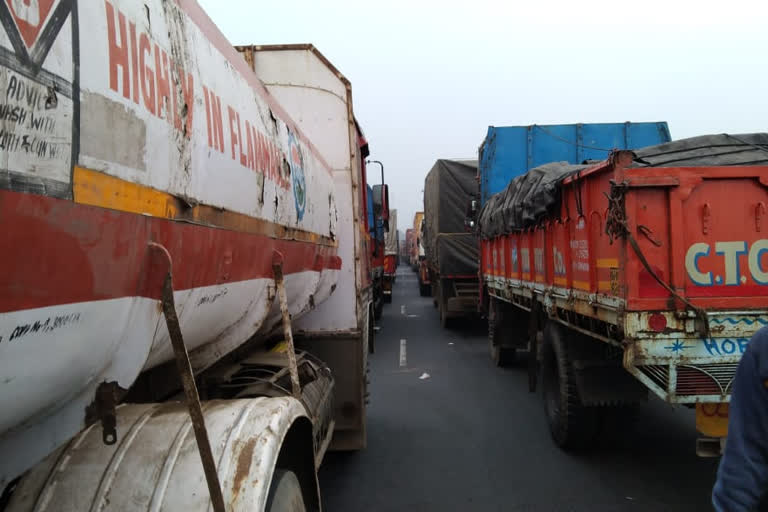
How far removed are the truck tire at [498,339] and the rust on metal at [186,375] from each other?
736 centimetres

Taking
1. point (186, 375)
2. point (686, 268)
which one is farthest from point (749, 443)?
point (686, 268)

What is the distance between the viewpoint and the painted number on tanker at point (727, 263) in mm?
3703

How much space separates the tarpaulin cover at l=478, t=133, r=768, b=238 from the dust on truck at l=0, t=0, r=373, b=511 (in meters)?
2.67

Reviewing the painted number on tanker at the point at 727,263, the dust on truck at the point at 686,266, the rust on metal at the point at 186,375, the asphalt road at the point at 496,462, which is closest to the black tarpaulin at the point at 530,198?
the dust on truck at the point at 686,266

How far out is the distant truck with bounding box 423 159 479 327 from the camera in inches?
514

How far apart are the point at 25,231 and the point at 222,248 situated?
3.21 ft

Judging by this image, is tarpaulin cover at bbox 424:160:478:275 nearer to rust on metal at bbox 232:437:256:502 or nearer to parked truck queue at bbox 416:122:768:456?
parked truck queue at bbox 416:122:768:456

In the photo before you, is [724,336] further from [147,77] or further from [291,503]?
[147,77]

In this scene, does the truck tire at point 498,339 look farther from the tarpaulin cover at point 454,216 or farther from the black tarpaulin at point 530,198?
the tarpaulin cover at point 454,216

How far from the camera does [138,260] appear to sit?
Answer: 1.42m

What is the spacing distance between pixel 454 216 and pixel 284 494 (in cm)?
1214

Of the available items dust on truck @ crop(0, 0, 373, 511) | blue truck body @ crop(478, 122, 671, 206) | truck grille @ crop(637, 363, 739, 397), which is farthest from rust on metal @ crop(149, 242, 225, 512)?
blue truck body @ crop(478, 122, 671, 206)

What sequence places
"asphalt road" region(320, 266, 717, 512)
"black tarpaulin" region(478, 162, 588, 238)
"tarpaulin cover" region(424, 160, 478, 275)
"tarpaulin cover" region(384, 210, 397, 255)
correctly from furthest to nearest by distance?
1. "tarpaulin cover" region(384, 210, 397, 255)
2. "tarpaulin cover" region(424, 160, 478, 275)
3. "black tarpaulin" region(478, 162, 588, 238)
4. "asphalt road" region(320, 266, 717, 512)

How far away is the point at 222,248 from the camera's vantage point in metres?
1.99
